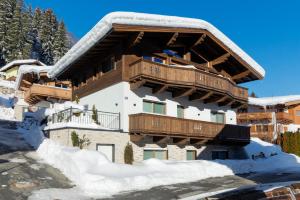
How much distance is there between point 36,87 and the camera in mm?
38312

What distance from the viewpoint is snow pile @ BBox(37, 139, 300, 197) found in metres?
14.5

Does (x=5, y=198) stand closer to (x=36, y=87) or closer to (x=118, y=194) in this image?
(x=118, y=194)

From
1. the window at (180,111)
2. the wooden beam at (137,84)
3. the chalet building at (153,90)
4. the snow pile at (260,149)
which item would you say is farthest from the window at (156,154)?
the snow pile at (260,149)

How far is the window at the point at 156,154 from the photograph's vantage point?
2197 centimetres

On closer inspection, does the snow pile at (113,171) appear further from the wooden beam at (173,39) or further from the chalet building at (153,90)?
the wooden beam at (173,39)

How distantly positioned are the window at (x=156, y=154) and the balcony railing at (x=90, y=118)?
2.50 m

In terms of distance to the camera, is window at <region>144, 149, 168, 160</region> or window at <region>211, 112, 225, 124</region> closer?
window at <region>144, 149, 168, 160</region>

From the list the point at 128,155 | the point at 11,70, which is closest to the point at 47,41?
the point at 11,70

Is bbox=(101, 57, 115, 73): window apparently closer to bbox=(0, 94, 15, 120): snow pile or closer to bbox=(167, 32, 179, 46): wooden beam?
bbox=(167, 32, 179, 46): wooden beam

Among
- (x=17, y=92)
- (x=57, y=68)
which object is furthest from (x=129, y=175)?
(x=17, y=92)

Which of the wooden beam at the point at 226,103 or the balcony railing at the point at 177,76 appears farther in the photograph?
the wooden beam at the point at 226,103

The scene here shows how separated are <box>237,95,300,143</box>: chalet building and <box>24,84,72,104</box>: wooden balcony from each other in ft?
81.4

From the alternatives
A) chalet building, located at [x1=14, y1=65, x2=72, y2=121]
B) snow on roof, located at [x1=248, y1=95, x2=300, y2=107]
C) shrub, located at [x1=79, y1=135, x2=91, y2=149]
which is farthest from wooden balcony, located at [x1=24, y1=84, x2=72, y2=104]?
snow on roof, located at [x1=248, y1=95, x2=300, y2=107]

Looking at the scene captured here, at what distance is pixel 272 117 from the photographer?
47.8 metres
